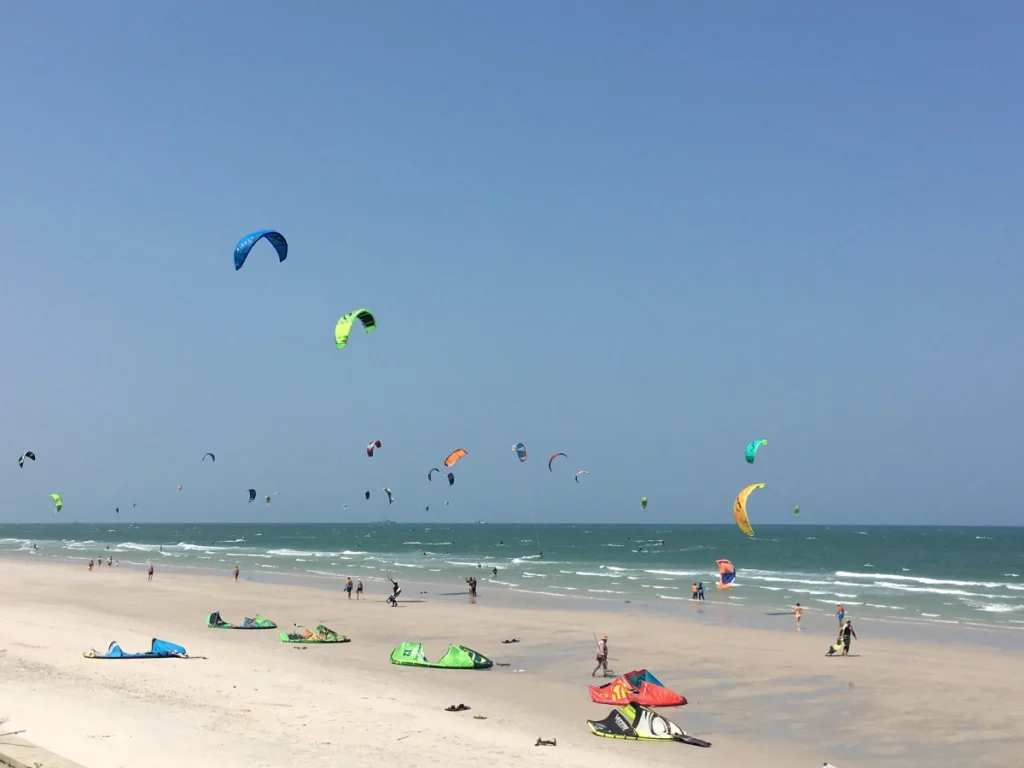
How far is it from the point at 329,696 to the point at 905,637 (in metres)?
16.7

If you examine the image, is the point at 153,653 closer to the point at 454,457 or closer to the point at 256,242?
the point at 256,242

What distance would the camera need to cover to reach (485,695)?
49.1 feet

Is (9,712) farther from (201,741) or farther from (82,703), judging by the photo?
(201,741)

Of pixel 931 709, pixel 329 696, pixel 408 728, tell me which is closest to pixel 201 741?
pixel 408 728

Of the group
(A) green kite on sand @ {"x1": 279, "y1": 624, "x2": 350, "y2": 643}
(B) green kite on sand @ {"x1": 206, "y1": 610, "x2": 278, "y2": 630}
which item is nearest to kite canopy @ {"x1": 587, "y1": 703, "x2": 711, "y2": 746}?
(A) green kite on sand @ {"x1": 279, "y1": 624, "x2": 350, "y2": 643}

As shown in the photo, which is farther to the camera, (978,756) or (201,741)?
(978,756)

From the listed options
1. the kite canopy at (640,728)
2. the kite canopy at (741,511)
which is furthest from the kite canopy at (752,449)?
the kite canopy at (640,728)

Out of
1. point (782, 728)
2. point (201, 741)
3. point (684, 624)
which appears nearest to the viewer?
point (201, 741)

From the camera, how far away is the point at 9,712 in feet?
36.4

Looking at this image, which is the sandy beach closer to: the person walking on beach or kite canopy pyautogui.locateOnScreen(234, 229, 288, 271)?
the person walking on beach

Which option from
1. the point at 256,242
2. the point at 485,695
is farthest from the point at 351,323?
the point at 485,695

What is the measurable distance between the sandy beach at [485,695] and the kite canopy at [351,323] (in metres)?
7.30

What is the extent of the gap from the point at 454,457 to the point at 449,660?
58.3 ft

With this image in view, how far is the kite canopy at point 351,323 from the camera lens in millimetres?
21328
